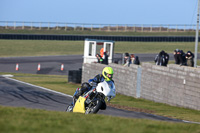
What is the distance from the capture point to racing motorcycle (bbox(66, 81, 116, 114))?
443 inches

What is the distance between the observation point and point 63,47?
6112cm

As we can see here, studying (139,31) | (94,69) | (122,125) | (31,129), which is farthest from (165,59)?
(139,31)

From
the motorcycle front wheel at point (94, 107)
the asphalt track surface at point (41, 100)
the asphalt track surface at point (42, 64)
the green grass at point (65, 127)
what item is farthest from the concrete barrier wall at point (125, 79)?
the green grass at point (65, 127)

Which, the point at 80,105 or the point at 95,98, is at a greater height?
the point at 95,98

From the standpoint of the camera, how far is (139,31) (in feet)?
249

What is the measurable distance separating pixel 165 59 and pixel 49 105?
8.19 meters

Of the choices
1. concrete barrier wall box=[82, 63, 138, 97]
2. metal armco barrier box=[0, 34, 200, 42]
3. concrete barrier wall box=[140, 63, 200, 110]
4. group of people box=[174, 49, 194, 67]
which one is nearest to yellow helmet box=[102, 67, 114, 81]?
concrete barrier wall box=[140, 63, 200, 110]

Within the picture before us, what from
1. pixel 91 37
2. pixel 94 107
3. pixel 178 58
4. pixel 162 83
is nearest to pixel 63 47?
pixel 91 37

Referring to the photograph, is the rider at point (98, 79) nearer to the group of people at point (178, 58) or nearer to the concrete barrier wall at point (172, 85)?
the concrete barrier wall at point (172, 85)

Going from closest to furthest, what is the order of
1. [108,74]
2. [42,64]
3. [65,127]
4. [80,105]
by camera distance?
[65,127] → [108,74] → [80,105] → [42,64]

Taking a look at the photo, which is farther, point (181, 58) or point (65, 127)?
point (181, 58)

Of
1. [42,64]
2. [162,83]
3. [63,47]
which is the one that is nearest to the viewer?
[162,83]

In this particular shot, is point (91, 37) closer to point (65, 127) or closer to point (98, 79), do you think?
point (98, 79)

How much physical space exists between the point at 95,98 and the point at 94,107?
26 cm
